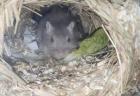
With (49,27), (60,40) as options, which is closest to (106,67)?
(60,40)

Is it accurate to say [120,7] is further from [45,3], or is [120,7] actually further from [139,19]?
[45,3]

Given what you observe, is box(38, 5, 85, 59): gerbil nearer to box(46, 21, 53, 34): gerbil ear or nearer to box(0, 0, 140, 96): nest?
box(46, 21, 53, 34): gerbil ear

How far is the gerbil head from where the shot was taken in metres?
4.53

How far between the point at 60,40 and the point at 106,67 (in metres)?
0.95

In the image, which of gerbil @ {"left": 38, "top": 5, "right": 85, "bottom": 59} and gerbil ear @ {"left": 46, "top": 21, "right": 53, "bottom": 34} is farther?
gerbil ear @ {"left": 46, "top": 21, "right": 53, "bottom": 34}

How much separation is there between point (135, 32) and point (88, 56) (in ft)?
2.06

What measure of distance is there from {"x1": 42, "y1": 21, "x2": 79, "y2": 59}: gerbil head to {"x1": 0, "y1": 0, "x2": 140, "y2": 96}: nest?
28.4 inches

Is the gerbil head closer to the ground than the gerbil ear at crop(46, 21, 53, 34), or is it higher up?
closer to the ground

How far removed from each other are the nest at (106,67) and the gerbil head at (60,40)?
722 mm

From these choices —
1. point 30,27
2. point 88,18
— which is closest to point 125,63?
point 88,18

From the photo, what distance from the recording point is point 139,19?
12.1ft

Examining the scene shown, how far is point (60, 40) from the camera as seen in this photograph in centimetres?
460

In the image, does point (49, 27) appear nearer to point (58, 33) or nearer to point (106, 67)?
point (58, 33)

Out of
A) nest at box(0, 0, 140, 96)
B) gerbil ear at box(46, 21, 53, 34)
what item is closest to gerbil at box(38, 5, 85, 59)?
gerbil ear at box(46, 21, 53, 34)
